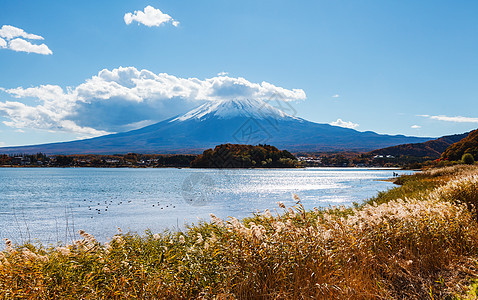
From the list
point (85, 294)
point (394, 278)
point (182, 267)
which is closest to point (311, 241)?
point (394, 278)

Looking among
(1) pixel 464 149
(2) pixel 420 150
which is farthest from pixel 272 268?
(2) pixel 420 150

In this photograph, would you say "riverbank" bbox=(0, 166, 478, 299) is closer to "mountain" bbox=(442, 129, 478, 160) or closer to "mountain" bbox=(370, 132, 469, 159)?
"mountain" bbox=(442, 129, 478, 160)

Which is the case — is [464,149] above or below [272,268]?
above

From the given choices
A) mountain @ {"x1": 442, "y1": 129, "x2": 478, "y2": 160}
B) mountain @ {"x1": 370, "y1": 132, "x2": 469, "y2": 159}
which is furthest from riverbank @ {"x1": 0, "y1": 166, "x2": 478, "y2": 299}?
mountain @ {"x1": 370, "y1": 132, "x2": 469, "y2": 159}

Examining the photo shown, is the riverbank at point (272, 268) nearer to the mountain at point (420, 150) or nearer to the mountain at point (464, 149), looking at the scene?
the mountain at point (464, 149)

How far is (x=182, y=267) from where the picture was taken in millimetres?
5219

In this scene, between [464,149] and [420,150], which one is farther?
[420,150]

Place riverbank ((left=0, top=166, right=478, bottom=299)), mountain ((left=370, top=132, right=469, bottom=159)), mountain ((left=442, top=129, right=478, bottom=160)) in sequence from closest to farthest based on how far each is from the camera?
riverbank ((left=0, top=166, right=478, bottom=299)) < mountain ((left=442, top=129, right=478, bottom=160)) < mountain ((left=370, top=132, right=469, bottom=159))

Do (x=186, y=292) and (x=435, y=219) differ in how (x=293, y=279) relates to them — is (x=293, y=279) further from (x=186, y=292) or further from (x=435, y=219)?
(x=435, y=219)

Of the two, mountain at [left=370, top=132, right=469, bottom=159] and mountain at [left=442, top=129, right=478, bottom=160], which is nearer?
mountain at [left=442, top=129, right=478, bottom=160]

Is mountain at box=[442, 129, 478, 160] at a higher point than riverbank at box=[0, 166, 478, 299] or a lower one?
higher

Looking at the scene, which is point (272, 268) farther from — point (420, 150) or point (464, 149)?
point (420, 150)

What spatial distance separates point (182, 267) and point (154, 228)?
43.5 feet

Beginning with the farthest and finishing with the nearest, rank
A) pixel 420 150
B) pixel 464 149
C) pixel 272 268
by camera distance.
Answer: pixel 420 150 < pixel 464 149 < pixel 272 268
